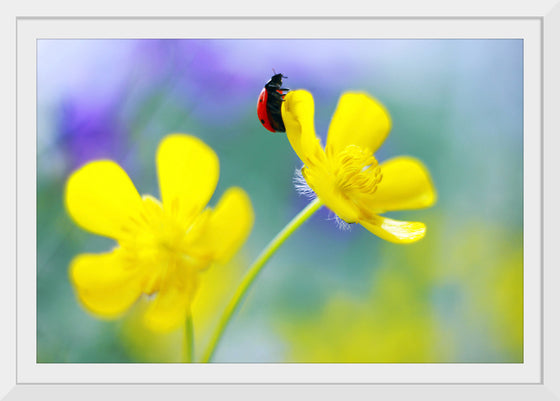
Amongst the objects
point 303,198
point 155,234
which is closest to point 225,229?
point 155,234

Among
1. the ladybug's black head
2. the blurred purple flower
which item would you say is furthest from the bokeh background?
the ladybug's black head

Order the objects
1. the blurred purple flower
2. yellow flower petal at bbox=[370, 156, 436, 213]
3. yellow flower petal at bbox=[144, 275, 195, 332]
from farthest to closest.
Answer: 1. the blurred purple flower
2. yellow flower petal at bbox=[370, 156, 436, 213]
3. yellow flower petal at bbox=[144, 275, 195, 332]

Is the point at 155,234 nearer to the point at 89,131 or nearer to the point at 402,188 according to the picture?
the point at 402,188

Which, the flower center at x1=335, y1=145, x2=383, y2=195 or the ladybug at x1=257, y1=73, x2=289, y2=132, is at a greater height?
the ladybug at x1=257, y1=73, x2=289, y2=132

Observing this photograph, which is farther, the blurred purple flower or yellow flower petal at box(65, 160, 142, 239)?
the blurred purple flower

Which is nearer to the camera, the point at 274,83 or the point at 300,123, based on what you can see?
the point at 300,123

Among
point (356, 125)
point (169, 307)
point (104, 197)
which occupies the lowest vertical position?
point (169, 307)

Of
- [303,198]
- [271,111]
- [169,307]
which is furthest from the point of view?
[303,198]

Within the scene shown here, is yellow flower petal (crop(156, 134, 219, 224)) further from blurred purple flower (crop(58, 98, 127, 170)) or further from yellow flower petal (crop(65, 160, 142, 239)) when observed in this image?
blurred purple flower (crop(58, 98, 127, 170))
